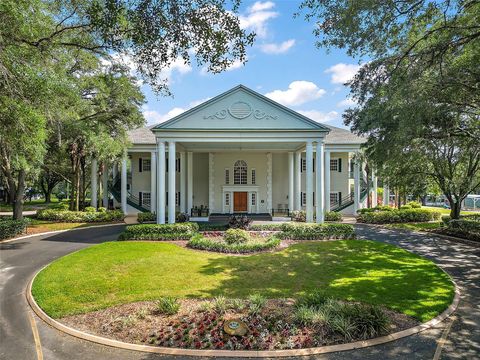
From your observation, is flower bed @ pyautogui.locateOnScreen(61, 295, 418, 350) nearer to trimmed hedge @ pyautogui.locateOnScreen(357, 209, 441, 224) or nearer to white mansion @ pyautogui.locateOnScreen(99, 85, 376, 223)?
white mansion @ pyautogui.locateOnScreen(99, 85, 376, 223)

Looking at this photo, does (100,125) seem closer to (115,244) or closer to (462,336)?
(115,244)

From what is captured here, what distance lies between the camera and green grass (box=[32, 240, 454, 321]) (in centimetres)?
855

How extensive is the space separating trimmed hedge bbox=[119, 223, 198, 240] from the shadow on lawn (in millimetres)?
4976

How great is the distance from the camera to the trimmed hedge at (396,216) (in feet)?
84.2

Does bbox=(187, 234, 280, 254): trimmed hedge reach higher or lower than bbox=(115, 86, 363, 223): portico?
lower

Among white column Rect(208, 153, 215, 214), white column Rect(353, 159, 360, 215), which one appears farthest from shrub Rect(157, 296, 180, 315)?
white column Rect(353, 159, 360, 215)

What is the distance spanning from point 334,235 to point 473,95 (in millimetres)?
9650

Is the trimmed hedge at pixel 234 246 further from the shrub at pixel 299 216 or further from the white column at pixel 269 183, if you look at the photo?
the white column at pixel 269 183

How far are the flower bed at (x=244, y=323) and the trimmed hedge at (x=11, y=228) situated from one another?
1429cm

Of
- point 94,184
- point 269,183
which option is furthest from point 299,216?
point 94,184

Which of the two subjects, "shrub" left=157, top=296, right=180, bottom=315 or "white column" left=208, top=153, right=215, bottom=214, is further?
"white column" left=208, top=153, right=215, bottom=214

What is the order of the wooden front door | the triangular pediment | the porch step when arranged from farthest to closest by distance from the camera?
the wooden front door < the porch step < the triangular pediment

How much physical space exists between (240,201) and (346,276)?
735 inches

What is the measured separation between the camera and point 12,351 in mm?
6078
